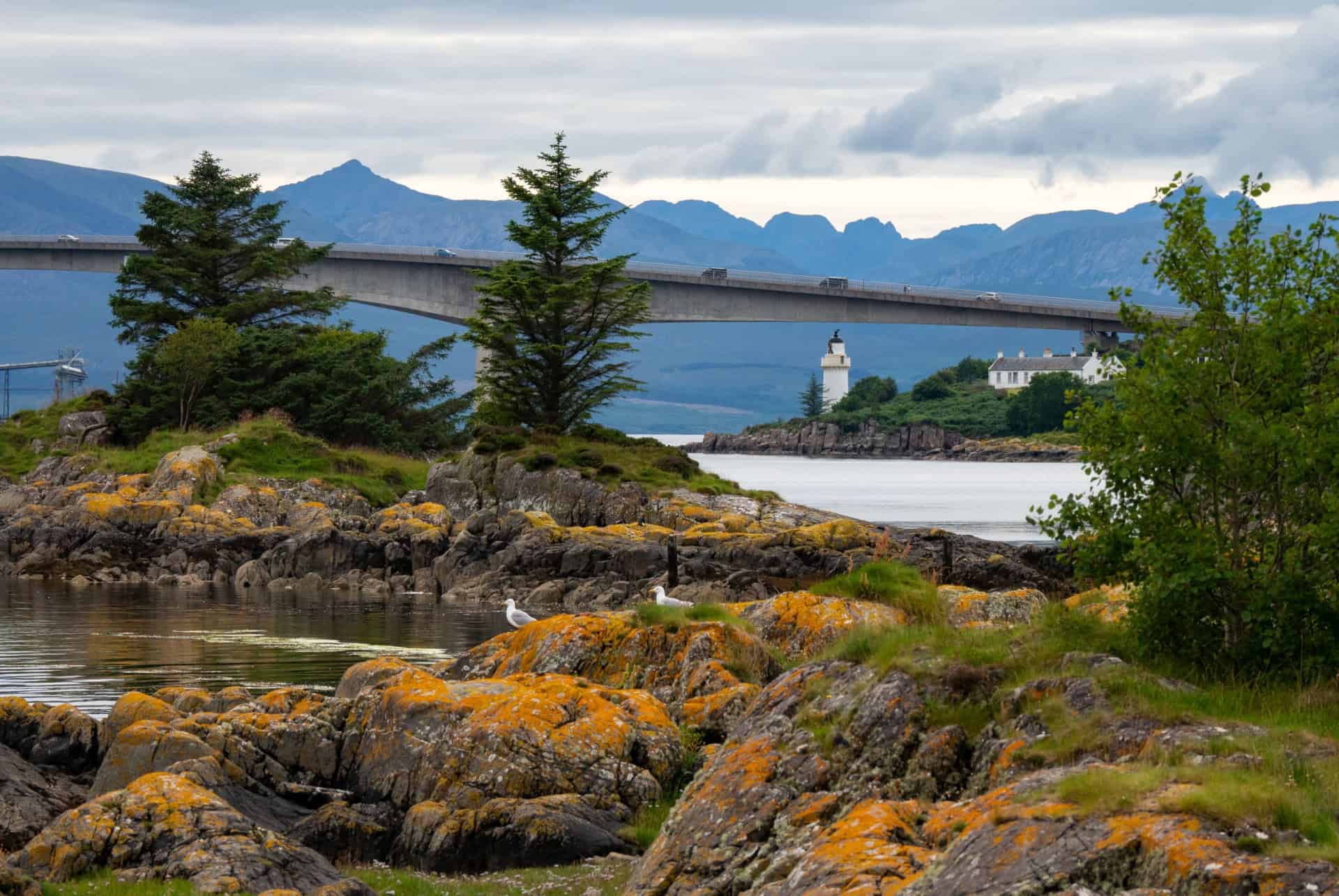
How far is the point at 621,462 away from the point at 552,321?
872 cm

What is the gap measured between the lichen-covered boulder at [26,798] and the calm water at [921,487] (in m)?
24.8

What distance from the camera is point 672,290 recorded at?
303 ft

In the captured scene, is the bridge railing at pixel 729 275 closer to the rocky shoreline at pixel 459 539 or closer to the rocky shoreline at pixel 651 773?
the rocky shoreline at pixel 459 539

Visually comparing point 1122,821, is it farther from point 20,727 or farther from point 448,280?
point 448,280

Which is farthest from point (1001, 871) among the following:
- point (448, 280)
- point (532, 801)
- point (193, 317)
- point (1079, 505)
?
point (448, 280)

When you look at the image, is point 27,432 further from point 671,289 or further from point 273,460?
point 671,289

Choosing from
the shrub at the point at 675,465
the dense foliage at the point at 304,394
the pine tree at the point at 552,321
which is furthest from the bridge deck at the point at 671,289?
the shrub at the point at 675,465

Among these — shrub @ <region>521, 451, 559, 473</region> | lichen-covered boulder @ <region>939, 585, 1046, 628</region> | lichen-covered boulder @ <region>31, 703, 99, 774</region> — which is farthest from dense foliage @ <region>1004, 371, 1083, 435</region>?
lichen-covered boulder @ <region>31, 703, 99, 774</region>

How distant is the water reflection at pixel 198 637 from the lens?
24656 mm

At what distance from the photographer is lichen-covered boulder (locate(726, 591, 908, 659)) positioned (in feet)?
56.2

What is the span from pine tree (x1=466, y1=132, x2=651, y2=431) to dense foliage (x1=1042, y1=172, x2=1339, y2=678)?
150ft

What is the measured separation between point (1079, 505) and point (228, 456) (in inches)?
1916

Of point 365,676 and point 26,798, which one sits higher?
point 365,676

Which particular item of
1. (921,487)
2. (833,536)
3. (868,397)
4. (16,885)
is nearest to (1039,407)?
(868,397)
